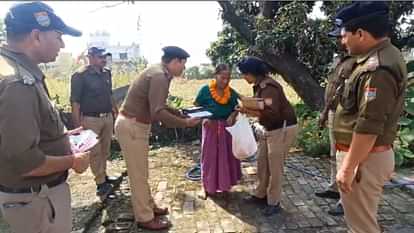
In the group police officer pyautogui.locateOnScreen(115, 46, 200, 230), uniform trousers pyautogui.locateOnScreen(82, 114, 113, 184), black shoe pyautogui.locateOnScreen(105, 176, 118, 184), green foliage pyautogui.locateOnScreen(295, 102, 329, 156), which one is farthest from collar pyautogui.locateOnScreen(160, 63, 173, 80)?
green foliage pyautogui.locateOnScreen(295, 102, 329, 156)

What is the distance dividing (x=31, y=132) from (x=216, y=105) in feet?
8.96

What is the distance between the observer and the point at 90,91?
458 cm

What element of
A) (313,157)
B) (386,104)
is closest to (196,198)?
(313,157)

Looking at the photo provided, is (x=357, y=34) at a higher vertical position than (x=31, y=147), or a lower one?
higher

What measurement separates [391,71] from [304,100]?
5.78 meters

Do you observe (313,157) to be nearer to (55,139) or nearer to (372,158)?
(372,158)

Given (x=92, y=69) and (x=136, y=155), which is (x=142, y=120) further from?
(x=92, y=69)

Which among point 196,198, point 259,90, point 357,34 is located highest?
point 357,34

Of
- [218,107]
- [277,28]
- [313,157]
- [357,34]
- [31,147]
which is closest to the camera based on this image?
[31,147]

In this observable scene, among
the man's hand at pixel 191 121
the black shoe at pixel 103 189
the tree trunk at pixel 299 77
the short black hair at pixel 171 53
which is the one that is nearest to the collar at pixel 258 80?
the man's hand at pixel 191 121

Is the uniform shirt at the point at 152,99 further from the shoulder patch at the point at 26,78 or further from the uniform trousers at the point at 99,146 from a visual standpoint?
the shoulder patch at the point at 26,78

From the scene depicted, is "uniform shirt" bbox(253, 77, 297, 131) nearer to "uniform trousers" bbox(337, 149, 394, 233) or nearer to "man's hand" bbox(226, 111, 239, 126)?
"man's hand" bbox(226, 111, 239, 126)

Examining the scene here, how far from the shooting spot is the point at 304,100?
774 cm

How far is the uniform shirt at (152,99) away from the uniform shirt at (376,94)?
1529 millimetres
